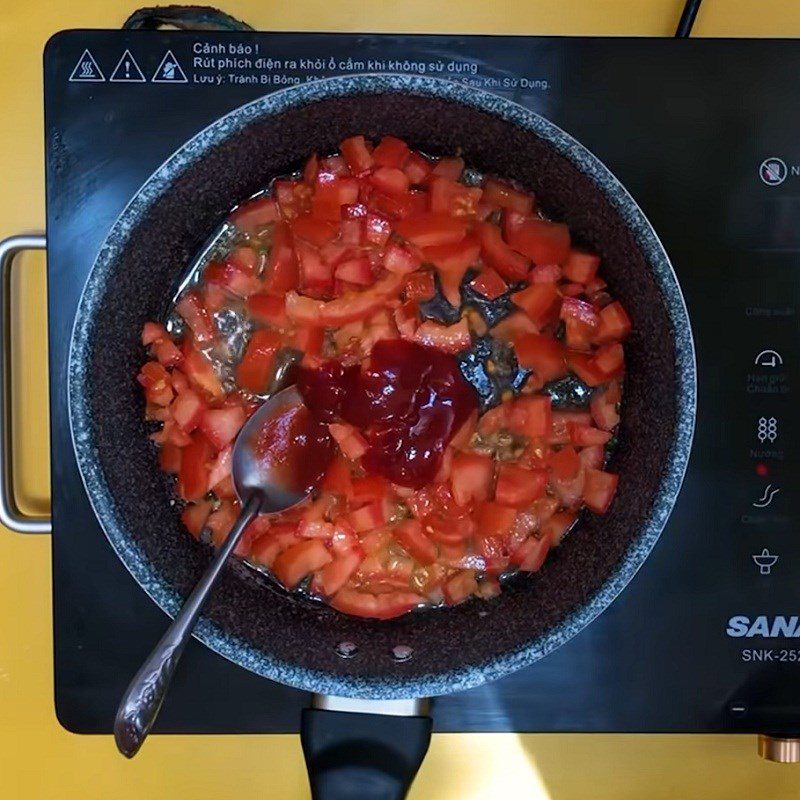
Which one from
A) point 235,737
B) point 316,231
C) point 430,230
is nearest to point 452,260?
point 430,230

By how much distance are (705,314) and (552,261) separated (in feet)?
0.57

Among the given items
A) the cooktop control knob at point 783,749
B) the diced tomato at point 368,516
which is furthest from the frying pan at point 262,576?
the cooktop control knob at point 783,749

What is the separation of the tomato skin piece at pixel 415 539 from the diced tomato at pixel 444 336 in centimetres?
19

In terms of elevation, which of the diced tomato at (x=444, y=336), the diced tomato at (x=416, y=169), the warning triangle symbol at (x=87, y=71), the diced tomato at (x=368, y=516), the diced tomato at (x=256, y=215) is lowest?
the diced tomato at (x=368, y=516)

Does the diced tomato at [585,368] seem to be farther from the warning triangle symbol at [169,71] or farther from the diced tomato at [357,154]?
the warning triangle symbol at [169,71]

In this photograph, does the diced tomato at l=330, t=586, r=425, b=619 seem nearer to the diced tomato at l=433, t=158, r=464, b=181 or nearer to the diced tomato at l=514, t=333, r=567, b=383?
the diced tomato at l=514, t=333, r=567, b=383

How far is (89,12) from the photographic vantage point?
1.03 metres

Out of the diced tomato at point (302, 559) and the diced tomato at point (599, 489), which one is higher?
the diced tomato at point (599, 489)

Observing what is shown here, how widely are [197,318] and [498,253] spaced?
33 cm

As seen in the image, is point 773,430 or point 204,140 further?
point 773,430

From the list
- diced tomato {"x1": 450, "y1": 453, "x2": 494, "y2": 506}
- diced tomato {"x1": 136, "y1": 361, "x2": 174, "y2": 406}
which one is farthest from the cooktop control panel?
diced tomato {"x1": 450, "y1": 453, "x2": 494, "y2": 506}

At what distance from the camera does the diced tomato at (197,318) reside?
0.96 metres

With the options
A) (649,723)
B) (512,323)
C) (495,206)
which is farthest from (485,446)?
(649,723)

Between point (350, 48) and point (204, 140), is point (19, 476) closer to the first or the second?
point (204, 140)
